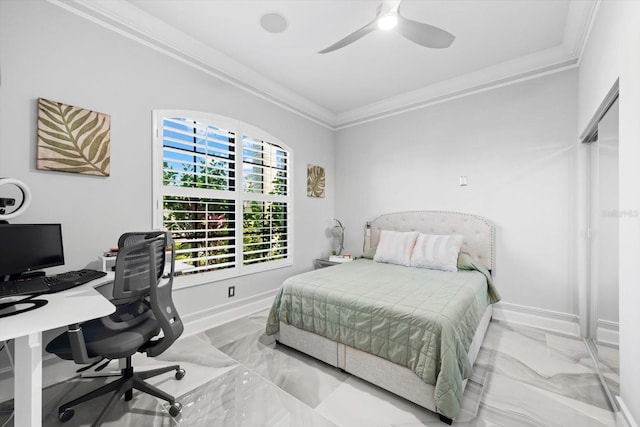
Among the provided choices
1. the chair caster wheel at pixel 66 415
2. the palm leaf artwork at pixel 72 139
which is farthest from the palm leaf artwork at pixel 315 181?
the chair caster wheel at pixel 66 415

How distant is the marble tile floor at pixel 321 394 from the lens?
163 cm

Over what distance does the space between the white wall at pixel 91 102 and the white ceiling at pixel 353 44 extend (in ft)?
0.63

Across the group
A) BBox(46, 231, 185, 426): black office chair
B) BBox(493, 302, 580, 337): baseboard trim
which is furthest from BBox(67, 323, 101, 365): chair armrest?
BBox(493, 302, 580, 337): baseboard trim

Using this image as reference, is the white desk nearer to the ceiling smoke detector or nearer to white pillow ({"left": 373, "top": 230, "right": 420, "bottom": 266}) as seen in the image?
the ceiling smoke detector

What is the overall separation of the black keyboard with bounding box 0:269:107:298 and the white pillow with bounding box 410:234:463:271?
2919mm

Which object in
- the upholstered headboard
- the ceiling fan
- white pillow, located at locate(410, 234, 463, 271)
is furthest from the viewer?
the upholstered headboard

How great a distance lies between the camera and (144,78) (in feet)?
8.08

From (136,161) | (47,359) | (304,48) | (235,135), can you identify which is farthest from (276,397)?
(304,48)

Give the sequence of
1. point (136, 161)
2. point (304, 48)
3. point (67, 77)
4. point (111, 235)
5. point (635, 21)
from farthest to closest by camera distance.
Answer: point (304, 48) < point (136, 161) < point (111, 235) < point (67, 77) < point (635, 21)

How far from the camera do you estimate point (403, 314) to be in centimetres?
181

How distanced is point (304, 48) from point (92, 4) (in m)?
1.71

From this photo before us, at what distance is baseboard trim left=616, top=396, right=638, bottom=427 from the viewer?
4.53 feet

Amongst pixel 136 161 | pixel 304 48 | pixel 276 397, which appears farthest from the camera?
pixel 304 48

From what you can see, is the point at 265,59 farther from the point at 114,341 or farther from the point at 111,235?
the point at 114,341
